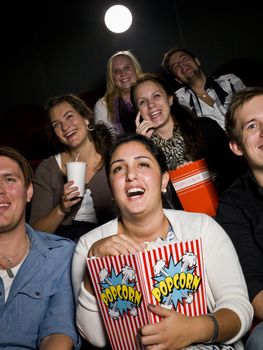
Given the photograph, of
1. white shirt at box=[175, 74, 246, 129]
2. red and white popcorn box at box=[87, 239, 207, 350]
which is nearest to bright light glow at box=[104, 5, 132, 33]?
white shirt at box=[175, 74, 246, 129]

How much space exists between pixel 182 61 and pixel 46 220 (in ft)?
6.98

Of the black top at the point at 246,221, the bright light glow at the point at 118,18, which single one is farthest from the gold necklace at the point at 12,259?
the bright light glow at the point at 118,18

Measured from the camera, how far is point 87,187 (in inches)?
89.7

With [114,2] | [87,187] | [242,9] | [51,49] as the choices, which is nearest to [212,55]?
[242,9]

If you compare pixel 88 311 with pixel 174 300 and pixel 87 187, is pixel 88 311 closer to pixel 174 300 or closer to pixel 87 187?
pixel 174 300

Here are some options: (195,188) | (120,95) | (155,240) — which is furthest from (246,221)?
(120,95)

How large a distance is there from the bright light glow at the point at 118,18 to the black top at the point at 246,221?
3.96 meters

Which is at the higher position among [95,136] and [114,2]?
[114,2]

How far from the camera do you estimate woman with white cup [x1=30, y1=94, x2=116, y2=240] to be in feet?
7.09

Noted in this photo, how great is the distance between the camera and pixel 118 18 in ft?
16.5

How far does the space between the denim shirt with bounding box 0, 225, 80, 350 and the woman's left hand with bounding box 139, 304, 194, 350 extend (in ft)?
1.47

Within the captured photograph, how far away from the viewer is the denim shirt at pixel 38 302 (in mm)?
1360

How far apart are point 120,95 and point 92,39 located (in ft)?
7.82

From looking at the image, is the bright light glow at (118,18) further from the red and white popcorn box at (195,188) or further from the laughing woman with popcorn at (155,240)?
the laughing woman with popcorn at (155,240)
